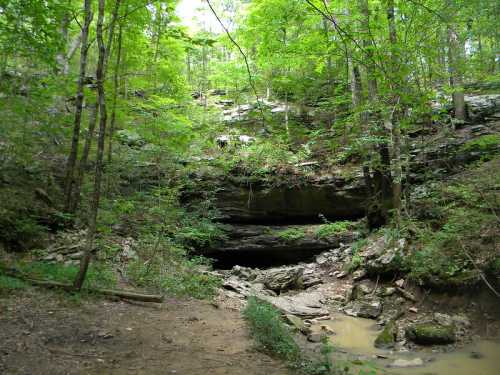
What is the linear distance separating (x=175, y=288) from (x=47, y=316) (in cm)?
325

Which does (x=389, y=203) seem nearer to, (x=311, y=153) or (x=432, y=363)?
(x=311, y=153)

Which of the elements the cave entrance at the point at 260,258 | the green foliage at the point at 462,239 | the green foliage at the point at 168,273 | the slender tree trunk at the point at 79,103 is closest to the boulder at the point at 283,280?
the green foliage at the point at 168,273

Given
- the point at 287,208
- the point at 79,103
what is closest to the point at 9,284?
the point at 79,103

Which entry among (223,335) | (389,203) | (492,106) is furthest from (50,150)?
(492,106)

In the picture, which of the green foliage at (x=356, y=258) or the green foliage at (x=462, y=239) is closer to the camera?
the green foliage at (x=462, y=239)

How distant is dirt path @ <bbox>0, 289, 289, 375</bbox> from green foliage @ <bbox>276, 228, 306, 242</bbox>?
8.62 metres

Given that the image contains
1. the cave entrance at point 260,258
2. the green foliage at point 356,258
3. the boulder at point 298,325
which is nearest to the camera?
the boulder at point 298,325

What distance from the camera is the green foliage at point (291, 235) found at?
1481cm

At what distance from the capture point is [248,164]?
48.6ft

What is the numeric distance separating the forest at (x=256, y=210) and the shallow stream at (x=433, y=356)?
48 mm

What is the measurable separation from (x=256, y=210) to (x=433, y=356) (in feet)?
34.0

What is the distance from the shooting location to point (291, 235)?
48.6 feet

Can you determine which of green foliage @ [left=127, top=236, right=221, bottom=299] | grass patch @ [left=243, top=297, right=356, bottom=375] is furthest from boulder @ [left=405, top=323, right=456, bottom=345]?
green foliage @ [left=127, top=236, right=221, bottom=299]

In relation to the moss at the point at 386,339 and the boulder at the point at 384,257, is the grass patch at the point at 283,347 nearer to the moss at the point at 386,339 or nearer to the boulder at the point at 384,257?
the moss at the point at 386,339
